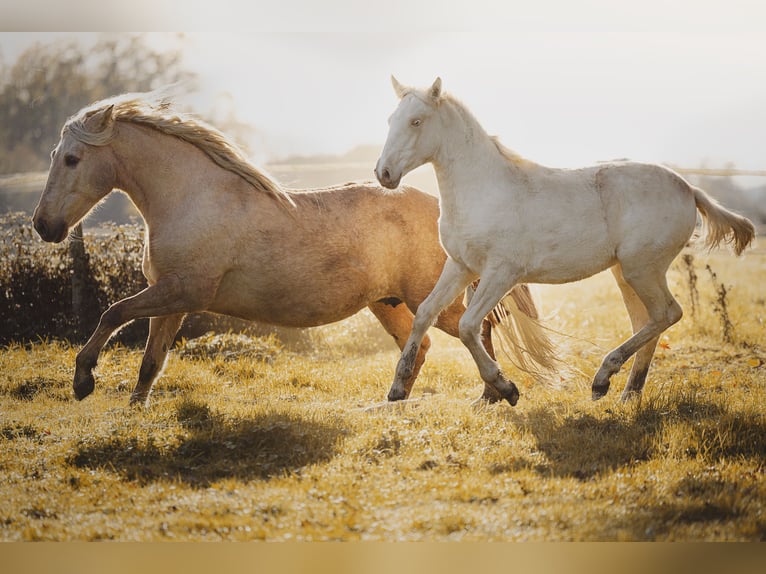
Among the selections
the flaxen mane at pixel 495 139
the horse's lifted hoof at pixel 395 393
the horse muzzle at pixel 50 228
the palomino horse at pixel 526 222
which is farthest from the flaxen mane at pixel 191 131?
the horse's lifted hoof at pixel 395 393

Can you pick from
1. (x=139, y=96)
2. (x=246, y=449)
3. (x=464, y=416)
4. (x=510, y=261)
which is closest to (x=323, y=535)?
(x=246, y=449)

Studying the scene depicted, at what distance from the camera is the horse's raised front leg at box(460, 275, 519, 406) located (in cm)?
393

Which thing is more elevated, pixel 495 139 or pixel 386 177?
pixel 495 139

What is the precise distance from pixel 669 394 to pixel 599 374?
0.53 meters

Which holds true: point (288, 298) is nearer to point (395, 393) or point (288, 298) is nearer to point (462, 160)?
point (395, 393)

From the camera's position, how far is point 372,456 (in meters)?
3.76

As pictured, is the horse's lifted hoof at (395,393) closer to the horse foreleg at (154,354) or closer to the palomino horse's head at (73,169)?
the horse foreleg at (154,354)

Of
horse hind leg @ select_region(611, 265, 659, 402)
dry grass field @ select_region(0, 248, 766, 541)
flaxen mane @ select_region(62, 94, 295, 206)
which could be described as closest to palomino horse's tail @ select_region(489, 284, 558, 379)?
dry grass field @ select_region(0, 248, 766, 541)

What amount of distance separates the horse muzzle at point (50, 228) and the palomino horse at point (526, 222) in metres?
1.94

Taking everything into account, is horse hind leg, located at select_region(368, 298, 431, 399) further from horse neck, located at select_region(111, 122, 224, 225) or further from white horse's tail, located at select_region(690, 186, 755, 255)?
white horse's tail, located at select_region(690, 186, 755, 255)

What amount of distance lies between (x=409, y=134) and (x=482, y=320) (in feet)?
3.38

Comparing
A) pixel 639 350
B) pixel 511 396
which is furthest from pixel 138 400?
pixel 639 350

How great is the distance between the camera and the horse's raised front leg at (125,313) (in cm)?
410

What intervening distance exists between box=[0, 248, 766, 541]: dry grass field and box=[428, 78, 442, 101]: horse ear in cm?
168
